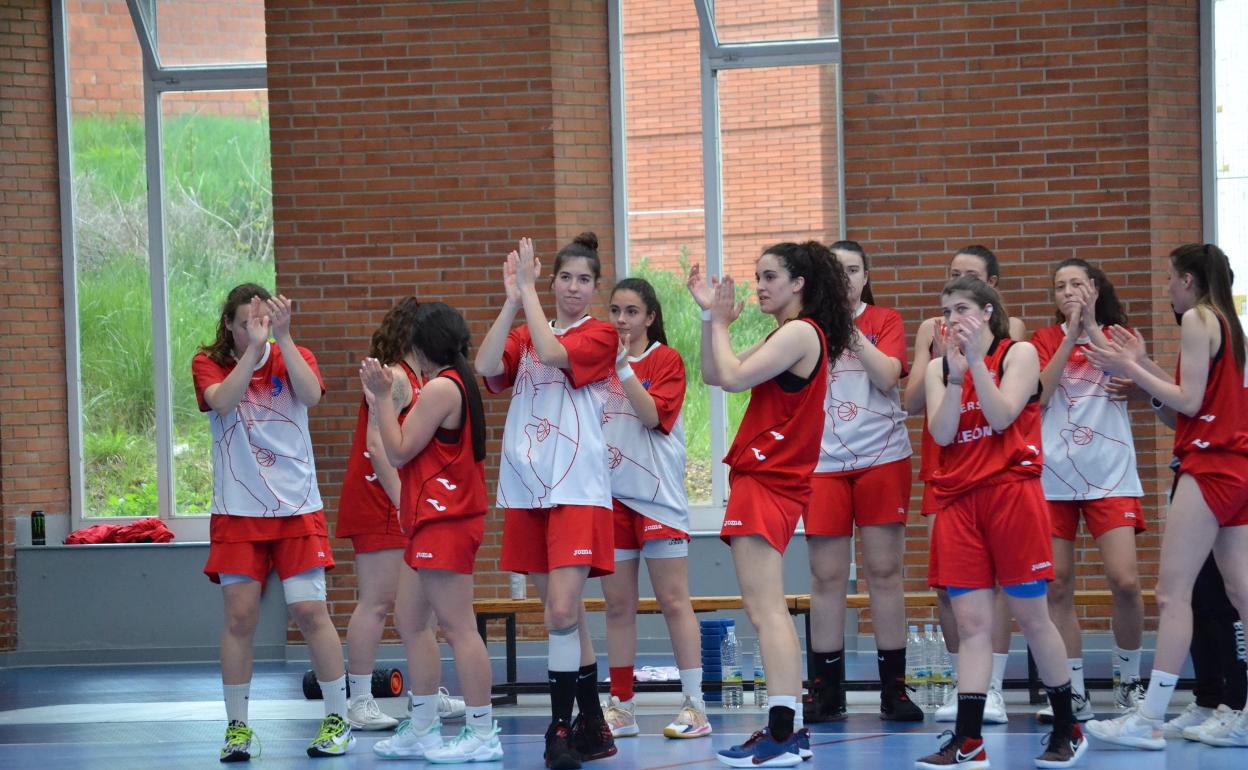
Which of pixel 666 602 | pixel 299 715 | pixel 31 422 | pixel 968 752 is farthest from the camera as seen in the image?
pixel 31 422

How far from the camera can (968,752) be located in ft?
15.5

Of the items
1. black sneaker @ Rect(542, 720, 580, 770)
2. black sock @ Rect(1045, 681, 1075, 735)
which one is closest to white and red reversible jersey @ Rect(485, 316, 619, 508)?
black sneaker @ Rect(542, 720, 580, 770)

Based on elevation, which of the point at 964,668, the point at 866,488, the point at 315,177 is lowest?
the point at 964,668

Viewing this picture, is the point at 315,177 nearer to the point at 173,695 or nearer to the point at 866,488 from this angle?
the point at 173,695

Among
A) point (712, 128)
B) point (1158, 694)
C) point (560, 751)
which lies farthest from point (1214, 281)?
point (712, 128)

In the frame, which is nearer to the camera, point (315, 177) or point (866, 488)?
point (866, 488)

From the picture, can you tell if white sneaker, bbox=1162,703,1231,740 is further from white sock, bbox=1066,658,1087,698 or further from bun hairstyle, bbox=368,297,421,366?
bun hairstyle, bbox=368,297,421,366

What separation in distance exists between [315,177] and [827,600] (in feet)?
14.4

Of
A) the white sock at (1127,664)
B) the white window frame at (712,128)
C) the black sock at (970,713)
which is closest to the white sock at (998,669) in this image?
the white sock at (1127,664)

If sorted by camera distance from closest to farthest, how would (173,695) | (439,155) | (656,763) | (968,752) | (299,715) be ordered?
(968,752)
(656,763)
(299,715)
(173,695)
(439,155)

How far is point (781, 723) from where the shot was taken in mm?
4828

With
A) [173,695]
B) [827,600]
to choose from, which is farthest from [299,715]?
[827,600]

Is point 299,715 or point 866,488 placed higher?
point 866,488

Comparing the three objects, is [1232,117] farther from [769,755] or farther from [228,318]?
[228,318]
